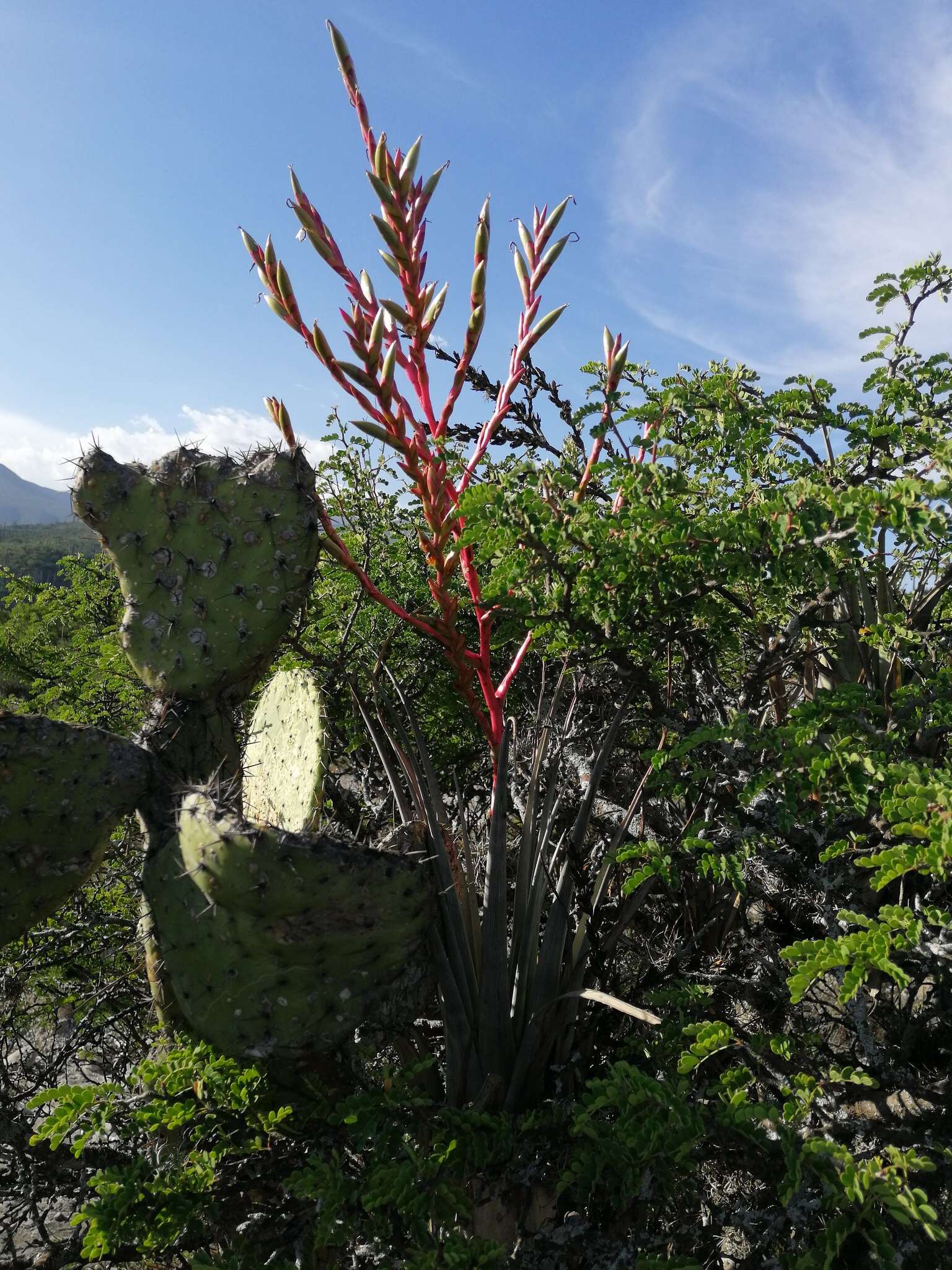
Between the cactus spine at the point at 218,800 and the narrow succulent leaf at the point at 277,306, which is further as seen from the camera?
the narrow succulent leaf at the point at 277,306

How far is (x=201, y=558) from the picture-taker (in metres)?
2.26

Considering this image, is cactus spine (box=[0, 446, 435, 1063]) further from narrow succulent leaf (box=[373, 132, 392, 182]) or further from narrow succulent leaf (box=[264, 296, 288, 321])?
narrow succulent leaf (box=[373, 132, 392, 182])

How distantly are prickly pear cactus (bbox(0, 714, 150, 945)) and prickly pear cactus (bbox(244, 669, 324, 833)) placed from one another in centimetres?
35

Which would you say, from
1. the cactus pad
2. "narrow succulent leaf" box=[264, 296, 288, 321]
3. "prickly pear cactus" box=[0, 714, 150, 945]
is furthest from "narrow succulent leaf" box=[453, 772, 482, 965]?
"narrow succulent leaf" box=[264, 296, 288, 321]

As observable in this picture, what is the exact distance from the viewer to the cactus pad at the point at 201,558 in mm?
2232

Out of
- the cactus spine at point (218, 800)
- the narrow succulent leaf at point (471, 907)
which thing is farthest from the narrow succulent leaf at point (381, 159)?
the narrow succulent leaf at point (471, 907)

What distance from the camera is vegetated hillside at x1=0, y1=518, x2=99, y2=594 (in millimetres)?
31839

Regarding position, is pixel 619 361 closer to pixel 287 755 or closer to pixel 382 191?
pixel 382 191

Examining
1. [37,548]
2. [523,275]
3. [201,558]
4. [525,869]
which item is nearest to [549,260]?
[523,275]

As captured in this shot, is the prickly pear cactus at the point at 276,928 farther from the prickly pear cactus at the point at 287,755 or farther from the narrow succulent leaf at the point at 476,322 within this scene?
the narrow succulent leaf at the point at 476,322

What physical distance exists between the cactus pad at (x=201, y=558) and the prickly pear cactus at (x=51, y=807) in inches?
12.5

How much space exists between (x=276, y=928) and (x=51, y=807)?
63cm

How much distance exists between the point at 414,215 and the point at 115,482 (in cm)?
112

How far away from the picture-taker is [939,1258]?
1.73 metres
